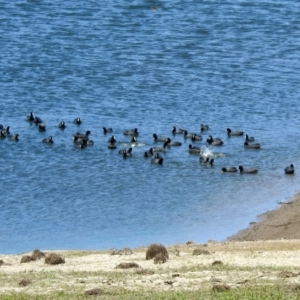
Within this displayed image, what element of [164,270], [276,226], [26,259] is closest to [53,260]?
[26,259]

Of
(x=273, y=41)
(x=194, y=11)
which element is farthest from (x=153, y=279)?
(x=194, y=11)

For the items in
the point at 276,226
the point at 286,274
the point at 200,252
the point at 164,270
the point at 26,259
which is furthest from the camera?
the point at 276,226

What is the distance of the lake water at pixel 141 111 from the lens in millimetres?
35188

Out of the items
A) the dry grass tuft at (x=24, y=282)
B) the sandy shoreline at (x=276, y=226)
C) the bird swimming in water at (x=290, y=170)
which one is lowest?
the sandy shoreline at (x=276, y=226)

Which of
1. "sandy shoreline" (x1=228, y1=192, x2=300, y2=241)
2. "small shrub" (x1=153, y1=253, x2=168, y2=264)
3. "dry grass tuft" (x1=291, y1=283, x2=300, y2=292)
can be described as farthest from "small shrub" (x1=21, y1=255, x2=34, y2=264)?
"sandy shoreline" (x1=228, y1=192, x2=300, y2=241)

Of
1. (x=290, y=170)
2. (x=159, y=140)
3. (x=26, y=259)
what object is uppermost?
(x=159, y=140)

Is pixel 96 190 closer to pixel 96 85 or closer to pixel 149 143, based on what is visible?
pixel 149 143

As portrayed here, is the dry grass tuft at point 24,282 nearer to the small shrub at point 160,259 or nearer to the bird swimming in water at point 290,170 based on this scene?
the small shrub at point 160,259

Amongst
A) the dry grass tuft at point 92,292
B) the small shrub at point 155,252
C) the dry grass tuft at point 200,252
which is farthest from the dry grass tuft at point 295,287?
the dry grass tuft at point 200,252

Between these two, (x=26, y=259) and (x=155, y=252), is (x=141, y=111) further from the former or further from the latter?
(x=155, y=252)

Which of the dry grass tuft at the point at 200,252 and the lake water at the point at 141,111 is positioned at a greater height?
the lake water at the point at 141,111

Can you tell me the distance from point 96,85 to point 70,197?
1612 cm

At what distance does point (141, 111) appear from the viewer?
48.7m

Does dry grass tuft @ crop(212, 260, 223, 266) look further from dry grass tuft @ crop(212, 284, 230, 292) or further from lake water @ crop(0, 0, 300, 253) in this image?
lake water @ crop(0, 0, 300, 253)
